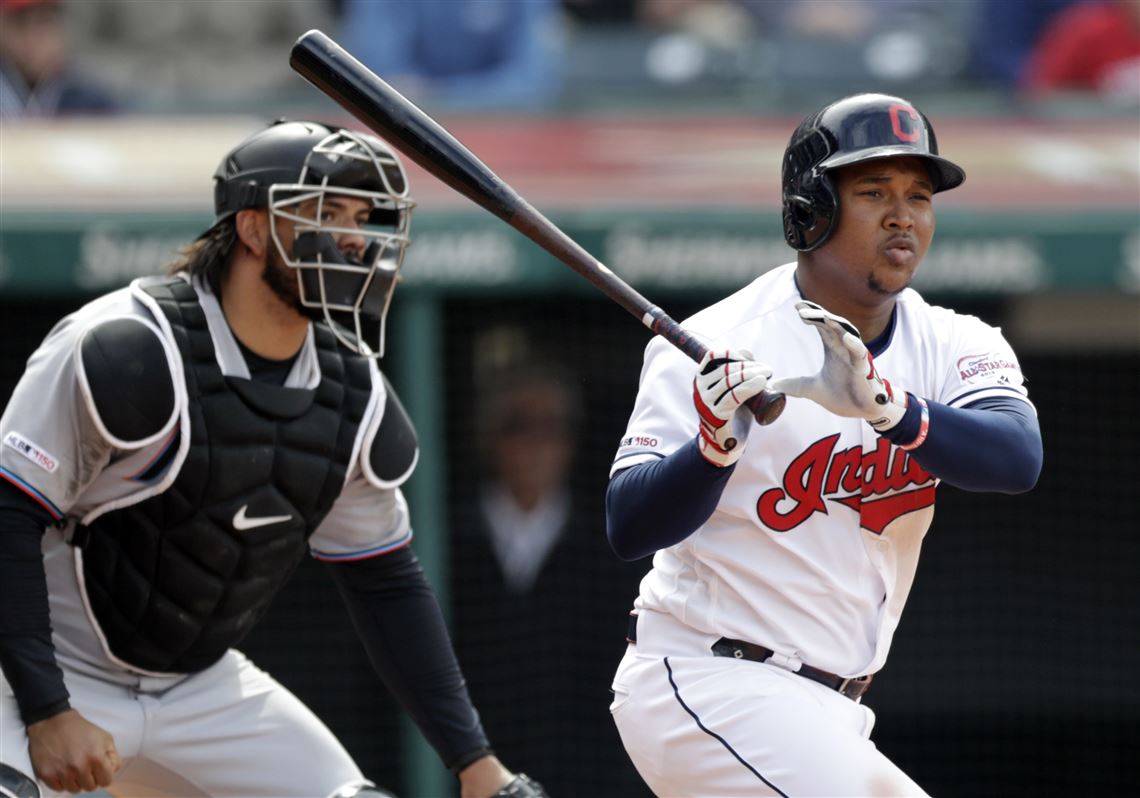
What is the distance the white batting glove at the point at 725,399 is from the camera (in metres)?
2.46

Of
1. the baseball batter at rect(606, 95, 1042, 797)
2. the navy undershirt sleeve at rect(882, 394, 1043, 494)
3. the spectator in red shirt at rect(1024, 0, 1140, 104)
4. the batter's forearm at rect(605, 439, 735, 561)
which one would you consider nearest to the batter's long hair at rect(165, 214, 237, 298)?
the baseball batter at rect(606, 95, 1042, 797)

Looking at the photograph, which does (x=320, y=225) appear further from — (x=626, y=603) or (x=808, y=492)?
(x=626, y=603)

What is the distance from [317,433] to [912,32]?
5.05 meters

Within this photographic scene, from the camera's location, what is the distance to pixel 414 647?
3283 millimetres

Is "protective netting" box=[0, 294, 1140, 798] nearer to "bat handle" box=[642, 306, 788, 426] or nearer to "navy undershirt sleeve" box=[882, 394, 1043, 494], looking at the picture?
"bat handle" box=[642, 306, 788, 426]

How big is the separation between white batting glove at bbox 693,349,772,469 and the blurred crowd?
13.1ft

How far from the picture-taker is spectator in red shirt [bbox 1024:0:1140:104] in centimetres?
689

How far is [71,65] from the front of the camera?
6.50 meters

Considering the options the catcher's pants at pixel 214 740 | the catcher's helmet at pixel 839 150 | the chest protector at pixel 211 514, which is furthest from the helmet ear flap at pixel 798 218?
the catcher's pants at pixel 214 740

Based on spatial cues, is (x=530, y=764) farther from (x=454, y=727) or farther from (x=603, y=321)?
(x=454, y=727)

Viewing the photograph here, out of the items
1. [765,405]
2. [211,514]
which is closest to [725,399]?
[765,405]

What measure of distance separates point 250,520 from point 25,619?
0.42 meters

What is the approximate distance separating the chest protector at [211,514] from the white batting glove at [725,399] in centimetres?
90

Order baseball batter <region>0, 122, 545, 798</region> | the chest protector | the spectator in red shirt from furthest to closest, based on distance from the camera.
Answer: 1. the spectator in red shirt
2. the chest protector
3. baseball batter <region>0, 122, 545, 798</region>
